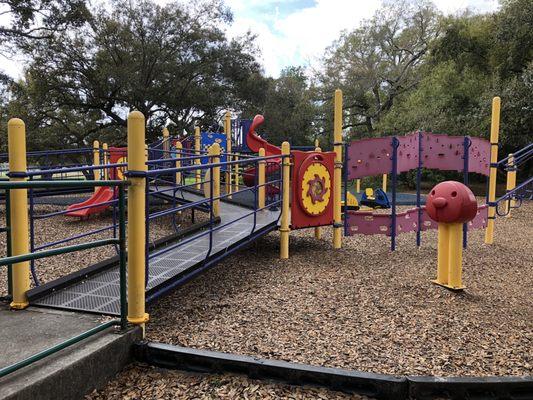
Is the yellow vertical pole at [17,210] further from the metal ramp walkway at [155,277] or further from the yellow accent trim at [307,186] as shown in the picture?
the yellow accent trim at [307,186]

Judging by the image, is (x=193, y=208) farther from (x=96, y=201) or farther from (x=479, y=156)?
(x=479, y=156)

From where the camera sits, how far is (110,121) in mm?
22203

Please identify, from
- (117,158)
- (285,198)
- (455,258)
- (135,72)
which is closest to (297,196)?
(285,198)

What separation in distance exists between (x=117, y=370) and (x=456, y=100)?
19722mm

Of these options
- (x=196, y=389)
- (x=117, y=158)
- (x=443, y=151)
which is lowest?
(x=196, y=389)

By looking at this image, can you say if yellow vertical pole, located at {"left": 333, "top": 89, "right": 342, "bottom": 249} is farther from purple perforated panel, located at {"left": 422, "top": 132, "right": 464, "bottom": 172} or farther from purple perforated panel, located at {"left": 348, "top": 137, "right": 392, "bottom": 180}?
purple perforated panel, located at {"left": 422, "top": 132, "right": 464, "bottom": 172}

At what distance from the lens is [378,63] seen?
2791 centimetres

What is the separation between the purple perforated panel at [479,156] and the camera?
6844 mm

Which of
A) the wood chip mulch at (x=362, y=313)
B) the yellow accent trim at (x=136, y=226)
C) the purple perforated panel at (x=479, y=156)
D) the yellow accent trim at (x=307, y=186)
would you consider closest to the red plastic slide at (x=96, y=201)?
the wood chip mulch at (x=362, y=313)

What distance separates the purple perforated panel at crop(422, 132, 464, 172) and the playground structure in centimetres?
1

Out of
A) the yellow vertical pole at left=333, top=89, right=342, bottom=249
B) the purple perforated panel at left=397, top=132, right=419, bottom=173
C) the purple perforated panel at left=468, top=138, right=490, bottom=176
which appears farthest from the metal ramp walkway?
the purple perforated panel at left=468, top=138, right=490, bottom=176

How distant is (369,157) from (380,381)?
14.5 feet

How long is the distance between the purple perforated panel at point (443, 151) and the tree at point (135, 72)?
1510 centimetres

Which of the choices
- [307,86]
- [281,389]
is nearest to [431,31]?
[307,86]
